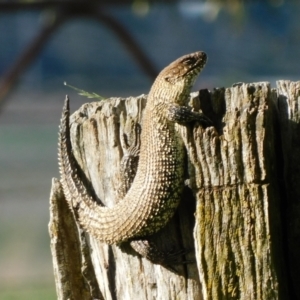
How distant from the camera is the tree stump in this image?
280 cm

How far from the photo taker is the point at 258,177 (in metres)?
2.80

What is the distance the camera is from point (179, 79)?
3521 millimetres

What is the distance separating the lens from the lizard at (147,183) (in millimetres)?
3045

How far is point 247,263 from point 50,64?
14.7m

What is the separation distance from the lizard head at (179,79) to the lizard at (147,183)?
0.01 m

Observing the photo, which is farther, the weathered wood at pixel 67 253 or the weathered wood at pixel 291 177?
the weathered wood at pixel 67 253

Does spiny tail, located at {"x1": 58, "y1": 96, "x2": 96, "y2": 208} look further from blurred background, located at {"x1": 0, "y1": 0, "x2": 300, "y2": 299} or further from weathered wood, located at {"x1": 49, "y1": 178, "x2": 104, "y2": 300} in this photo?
blurred background, located at {"x1": 0, "y1": 0, "x2": 300, "y2": 299}

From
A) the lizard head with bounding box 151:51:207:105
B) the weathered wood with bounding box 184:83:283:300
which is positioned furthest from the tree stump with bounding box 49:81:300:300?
the lizard head with bounding box 151:51:207:105

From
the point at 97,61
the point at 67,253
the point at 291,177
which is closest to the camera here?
the point at 291,177

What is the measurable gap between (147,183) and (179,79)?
2.15 ft

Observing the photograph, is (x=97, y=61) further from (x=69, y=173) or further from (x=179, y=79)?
(x=69, y=173)

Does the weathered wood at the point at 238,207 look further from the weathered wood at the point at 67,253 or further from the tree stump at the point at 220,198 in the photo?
the weathered wood at the point at 67,253

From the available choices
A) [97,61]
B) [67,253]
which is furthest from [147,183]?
[97,61]

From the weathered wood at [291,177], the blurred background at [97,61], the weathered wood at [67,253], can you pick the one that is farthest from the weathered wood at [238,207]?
the blurred background at [97,61]
